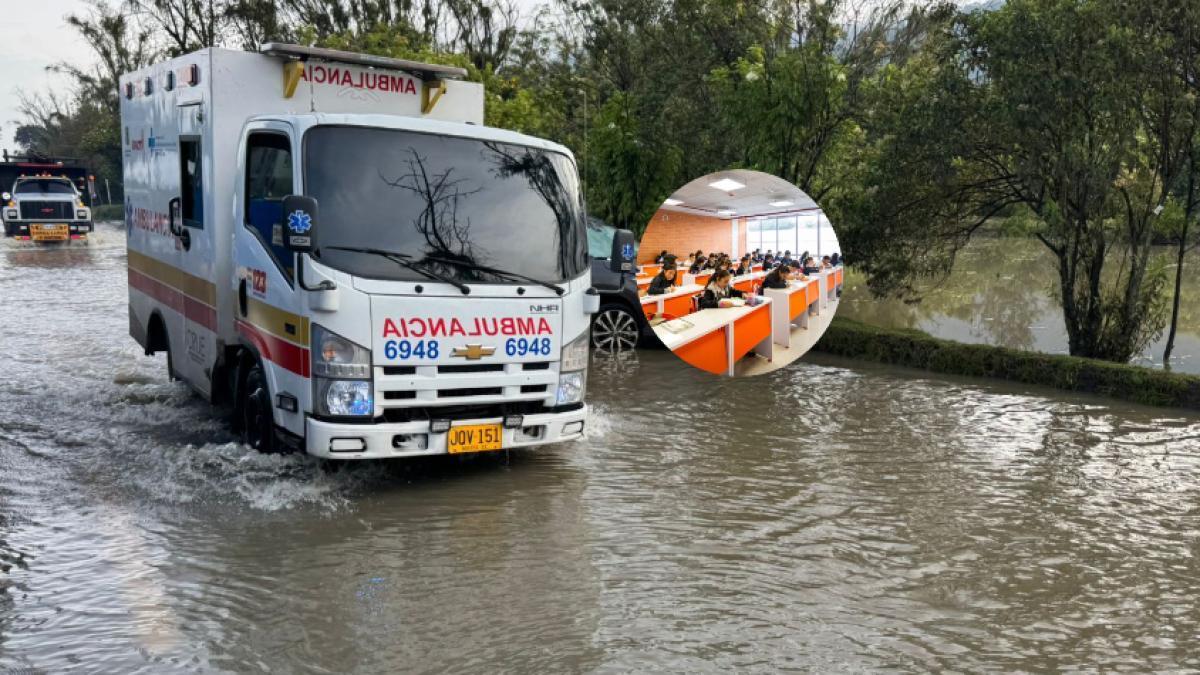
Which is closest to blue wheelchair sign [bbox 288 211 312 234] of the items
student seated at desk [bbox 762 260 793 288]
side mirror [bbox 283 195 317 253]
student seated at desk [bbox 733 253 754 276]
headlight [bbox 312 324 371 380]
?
side mirror [bbox 283 195 317 253]

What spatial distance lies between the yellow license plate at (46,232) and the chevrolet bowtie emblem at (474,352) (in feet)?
109

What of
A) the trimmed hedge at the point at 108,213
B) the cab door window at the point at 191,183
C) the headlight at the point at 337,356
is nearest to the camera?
the headlight at the point at 337,356

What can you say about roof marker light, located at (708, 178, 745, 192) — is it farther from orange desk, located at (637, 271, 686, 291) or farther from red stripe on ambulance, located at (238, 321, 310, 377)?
red stripe on ambulance, located at (238, 321, 310, 377)

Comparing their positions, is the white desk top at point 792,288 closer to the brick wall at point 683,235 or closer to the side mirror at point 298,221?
the brick wall at point 683,235

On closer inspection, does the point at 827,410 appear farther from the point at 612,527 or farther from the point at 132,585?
the point at 132,585

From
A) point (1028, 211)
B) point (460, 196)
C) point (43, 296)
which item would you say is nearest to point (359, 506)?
point (460, 196)

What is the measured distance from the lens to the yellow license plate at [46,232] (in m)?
35.7

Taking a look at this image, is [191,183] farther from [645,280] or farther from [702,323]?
[702,323]

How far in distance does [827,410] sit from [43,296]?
630 inches

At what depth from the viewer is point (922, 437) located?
32.9ft

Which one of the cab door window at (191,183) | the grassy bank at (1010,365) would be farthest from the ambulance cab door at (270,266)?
the grassy bank at (1010,365)

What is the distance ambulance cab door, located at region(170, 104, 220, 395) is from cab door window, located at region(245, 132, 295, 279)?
0.61 meters

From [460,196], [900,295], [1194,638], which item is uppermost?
[460,196]

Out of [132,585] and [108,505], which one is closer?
[132,585]
